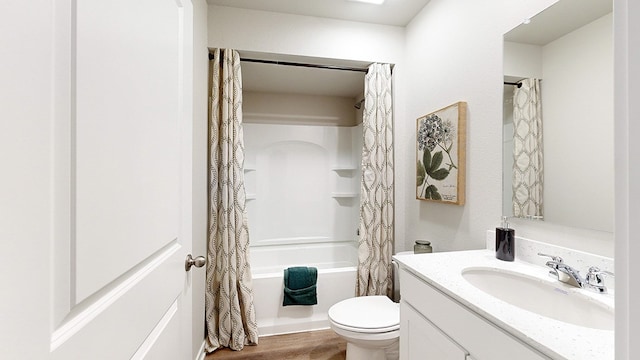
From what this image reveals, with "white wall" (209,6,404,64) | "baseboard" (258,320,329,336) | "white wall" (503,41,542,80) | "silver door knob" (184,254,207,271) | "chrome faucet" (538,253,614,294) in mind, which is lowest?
"baseboard" (258,320,329,336)

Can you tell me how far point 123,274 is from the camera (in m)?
0.57

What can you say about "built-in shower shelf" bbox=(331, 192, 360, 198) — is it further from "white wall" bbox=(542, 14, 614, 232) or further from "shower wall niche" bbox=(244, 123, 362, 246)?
"white wall" bbox=(542, 14, 614, 232)

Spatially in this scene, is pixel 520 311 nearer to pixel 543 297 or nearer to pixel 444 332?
pixel 444 332

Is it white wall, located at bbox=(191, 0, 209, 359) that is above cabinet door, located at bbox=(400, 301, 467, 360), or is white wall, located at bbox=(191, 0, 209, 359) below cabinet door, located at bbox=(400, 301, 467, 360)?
above

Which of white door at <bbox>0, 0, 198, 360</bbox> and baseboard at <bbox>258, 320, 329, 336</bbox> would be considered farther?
baseboard at <bbox>258, 320, 329, 336</bbox>

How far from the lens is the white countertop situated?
611mm

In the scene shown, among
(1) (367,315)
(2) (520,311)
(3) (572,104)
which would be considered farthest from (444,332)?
(3) (572,104)

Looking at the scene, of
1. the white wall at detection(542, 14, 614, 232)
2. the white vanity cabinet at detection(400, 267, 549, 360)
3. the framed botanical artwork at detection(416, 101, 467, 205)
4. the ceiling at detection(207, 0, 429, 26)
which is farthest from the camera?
the ceiling at detection(207, 0, 429, 26)

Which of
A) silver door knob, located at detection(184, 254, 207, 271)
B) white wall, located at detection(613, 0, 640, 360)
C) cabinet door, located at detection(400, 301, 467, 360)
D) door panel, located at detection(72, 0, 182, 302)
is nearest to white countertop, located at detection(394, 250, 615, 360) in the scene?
cabinet door, located at detection(400, 301, 467, 360)

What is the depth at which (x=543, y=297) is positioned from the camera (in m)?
1.03

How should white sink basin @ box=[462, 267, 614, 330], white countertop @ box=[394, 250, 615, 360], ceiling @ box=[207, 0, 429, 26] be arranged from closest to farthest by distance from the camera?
1. white countertop @ box=[394, 250, 615, 360]
2. white sink basin @ box=[462, 267, 614, 330]
3. ceiling @ box=[207, 0, 429, 26]

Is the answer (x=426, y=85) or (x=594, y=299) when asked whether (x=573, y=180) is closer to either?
(x=594, y=299)

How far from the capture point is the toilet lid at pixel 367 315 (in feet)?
5.09

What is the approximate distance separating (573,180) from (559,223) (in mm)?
187
